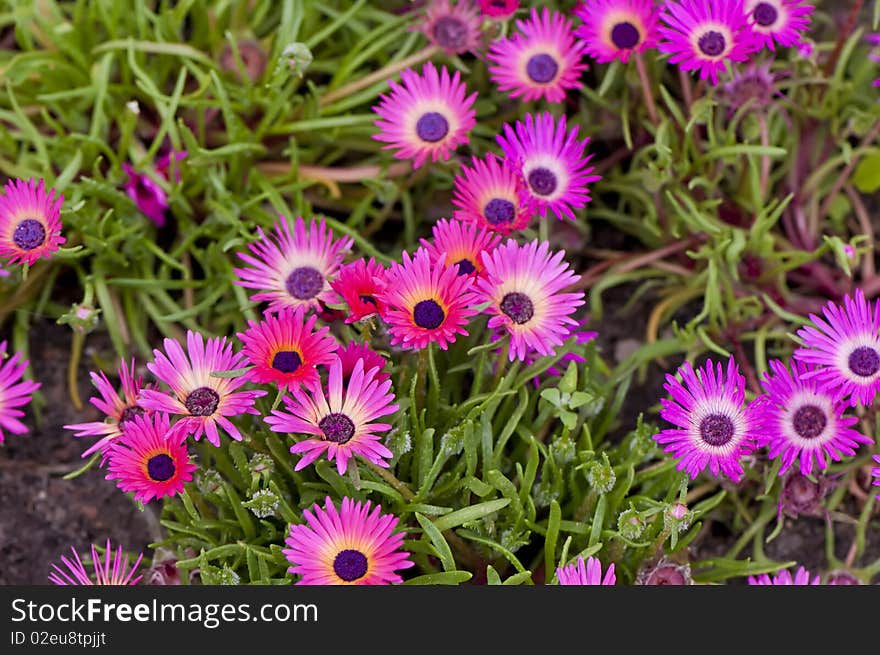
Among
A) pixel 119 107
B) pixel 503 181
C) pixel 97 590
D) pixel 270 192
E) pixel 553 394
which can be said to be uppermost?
pixel 119 107

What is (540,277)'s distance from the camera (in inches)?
68.8

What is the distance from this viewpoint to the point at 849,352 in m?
1.72

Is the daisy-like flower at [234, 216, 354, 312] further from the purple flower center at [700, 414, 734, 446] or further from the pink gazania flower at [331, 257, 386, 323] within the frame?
the purple flower center at [700, 414, 734, 446]

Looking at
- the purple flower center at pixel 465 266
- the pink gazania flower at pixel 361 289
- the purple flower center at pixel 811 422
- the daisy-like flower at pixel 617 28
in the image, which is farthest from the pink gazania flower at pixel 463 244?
the purple flower center at pixel 811 422

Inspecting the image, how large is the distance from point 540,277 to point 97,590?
867mm

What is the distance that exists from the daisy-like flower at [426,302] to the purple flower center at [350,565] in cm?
32

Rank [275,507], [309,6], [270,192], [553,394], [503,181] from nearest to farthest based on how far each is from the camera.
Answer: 1. [275,507]
2. [553,394]
3. [503,181]
4. [270,192]
5. [309,6]

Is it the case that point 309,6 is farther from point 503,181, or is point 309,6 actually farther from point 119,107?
point 503,181

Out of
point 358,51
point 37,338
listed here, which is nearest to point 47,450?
point 37,338

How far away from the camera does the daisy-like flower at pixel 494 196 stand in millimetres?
1849

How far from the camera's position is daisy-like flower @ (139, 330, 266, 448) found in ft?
5.23

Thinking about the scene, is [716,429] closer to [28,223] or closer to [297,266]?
[297,266]

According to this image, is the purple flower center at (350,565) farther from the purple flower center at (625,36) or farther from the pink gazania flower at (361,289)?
the purple flower center at (625,36)

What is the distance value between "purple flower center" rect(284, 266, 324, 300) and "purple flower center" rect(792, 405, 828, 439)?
826 millimetres
